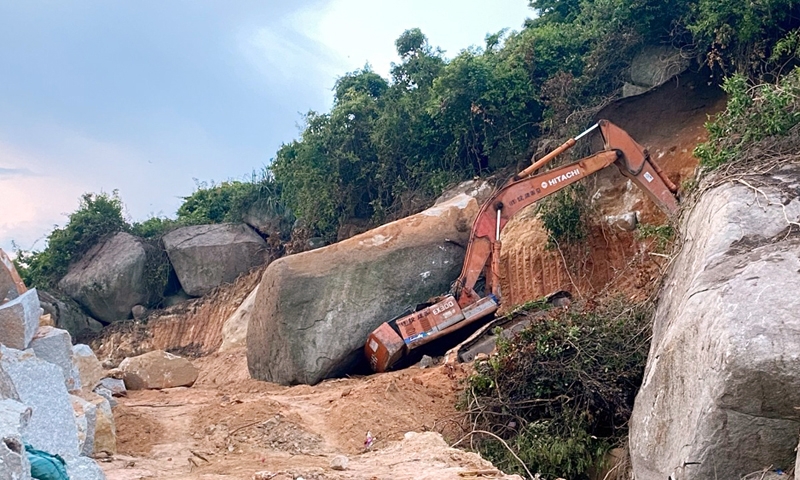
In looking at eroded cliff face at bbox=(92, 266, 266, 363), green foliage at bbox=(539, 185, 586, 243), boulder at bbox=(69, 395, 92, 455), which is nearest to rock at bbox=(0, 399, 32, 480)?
boulder at bbox=(69, 395, 92, 455)

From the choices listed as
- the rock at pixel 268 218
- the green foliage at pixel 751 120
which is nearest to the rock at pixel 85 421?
the green foliage at pixel 751 120

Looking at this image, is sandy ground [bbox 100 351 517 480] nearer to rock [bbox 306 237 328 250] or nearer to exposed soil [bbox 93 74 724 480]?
exposed soil [bbox 93 74 724 480]

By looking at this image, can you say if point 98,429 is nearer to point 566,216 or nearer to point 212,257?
point 566,216

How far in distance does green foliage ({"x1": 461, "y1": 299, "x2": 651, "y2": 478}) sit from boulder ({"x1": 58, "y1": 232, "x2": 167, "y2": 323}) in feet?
43.9

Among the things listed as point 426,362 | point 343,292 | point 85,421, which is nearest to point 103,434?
point 85,421

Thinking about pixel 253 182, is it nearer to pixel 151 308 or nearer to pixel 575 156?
pixel 151 308

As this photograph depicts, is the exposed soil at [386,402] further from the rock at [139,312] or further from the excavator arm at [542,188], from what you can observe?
the rock at [139,312]

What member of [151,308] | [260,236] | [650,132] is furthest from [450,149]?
[151,308]

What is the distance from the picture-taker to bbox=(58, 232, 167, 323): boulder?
18781 millimetres

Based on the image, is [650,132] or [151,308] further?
[151,308]

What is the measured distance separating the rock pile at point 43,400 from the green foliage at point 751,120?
5.76 meters

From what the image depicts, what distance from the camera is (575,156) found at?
13.2m

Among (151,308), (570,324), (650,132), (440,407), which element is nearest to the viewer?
(570,324)

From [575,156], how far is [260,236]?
947 centimetres
